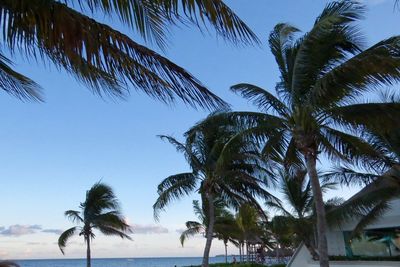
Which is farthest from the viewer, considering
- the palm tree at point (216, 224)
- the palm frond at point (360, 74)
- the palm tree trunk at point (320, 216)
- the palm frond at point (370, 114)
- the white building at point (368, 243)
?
the palm tree at point (216, 224)

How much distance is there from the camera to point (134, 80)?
129 inches

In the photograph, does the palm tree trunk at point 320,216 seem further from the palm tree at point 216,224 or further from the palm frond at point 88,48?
the palm tree at point 216,224

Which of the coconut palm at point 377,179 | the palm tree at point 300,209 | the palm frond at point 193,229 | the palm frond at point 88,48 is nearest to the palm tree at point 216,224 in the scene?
the palm frond at point 193,229

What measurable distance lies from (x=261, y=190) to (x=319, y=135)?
7638 mm

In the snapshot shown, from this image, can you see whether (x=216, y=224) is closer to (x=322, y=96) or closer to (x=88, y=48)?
(x=322, y=96)

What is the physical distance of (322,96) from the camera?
12.4m

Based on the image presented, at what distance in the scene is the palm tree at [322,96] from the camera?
1141cm

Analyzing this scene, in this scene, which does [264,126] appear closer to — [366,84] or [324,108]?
[324,108]

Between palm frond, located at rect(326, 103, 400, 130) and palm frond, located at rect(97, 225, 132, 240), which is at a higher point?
palm frond, located at rect(326, 103, 400, 130)

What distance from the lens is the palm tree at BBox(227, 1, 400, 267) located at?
11.4 metres

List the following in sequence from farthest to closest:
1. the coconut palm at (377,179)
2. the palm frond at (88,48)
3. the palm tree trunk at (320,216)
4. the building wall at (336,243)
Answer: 1. the building wall at (336,243)
2. the coconut palm at (377,179)
3. the palm tree trunk at (320,216)
4. the palm frond at (88,48)

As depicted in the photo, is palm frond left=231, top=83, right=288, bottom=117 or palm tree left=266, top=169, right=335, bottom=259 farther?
palm tree left=266, top=169, right=335, bottom=259

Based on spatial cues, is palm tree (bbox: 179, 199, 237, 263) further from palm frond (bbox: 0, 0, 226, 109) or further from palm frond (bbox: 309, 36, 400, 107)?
palm frond (bbox: 0, 0, 226, 109)

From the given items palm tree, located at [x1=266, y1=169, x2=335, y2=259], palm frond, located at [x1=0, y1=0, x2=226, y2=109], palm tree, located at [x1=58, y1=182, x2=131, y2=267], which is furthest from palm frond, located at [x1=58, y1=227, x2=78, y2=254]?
palm frond, located at [x1=0, y1=0, x2=226, y2=109]
